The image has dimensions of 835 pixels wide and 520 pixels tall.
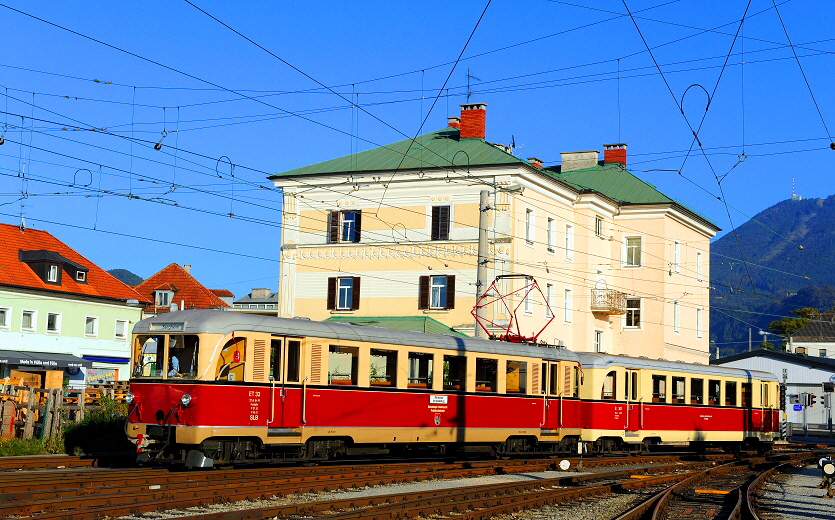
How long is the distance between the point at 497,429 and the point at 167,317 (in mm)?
9527

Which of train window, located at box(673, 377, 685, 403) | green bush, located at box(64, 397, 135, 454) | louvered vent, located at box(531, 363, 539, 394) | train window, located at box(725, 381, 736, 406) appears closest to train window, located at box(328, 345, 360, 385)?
green bush, located at box(64, 397, 135, 454)

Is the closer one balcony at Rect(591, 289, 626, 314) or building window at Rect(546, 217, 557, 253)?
building window at Rect(546, 217, 557, 253)

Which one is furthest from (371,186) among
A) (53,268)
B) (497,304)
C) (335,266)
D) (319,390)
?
(319,390)

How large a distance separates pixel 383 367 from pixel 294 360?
2.66 metres

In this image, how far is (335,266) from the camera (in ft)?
167

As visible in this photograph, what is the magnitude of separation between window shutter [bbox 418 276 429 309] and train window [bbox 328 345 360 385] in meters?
25.8

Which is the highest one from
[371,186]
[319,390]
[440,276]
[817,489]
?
[371,186]

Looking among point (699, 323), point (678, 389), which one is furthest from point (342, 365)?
point (699, 323)

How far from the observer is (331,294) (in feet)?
166

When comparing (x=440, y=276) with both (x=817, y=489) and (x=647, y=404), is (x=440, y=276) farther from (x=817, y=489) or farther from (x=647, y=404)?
(x=817, y=489)

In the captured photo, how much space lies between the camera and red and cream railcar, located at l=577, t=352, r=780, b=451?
100 ft

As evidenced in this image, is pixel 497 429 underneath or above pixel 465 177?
underneath

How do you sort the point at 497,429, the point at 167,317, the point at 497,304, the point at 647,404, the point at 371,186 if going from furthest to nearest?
the point at 371,186 → the point at 497,304 → the point at 647,404 → the point at 497,429 → the point at 167,317

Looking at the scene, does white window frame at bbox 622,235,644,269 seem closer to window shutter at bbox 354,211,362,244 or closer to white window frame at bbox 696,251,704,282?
white window frame at bbox 696,251,704,282
